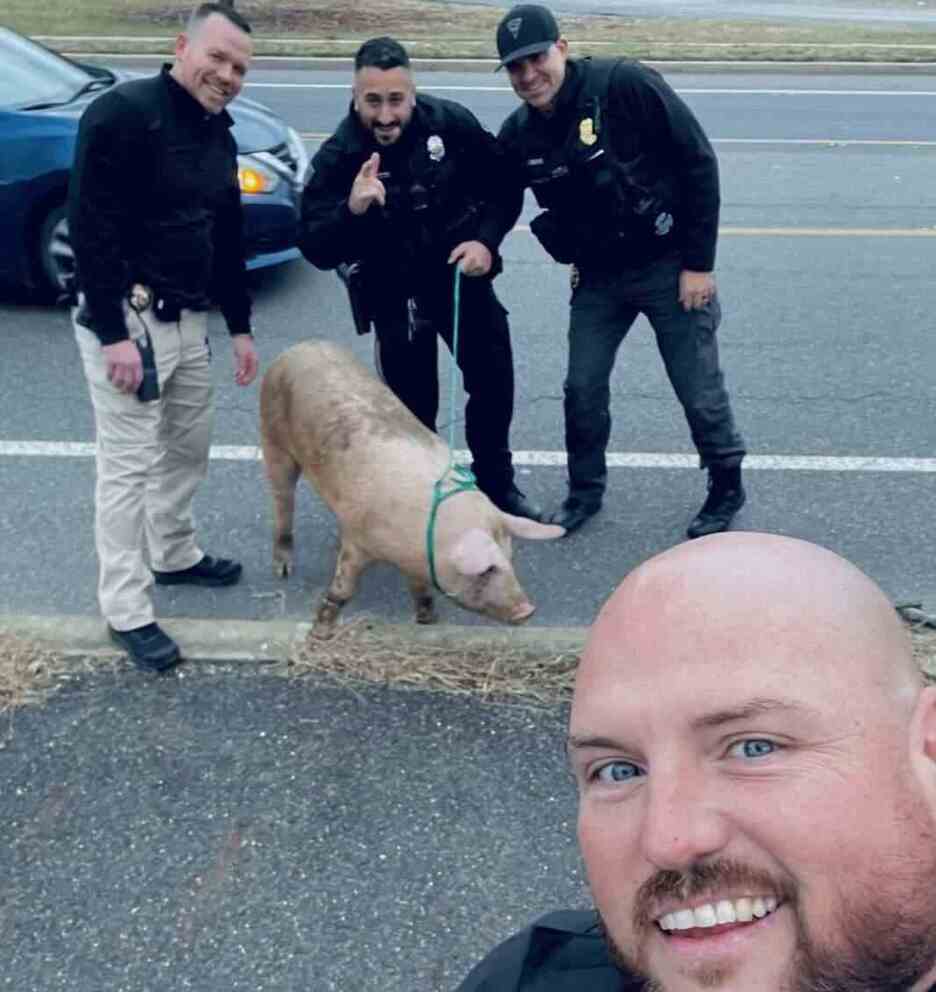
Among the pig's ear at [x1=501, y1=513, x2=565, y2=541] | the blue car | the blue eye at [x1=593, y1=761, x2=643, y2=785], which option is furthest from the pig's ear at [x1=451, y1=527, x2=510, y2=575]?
the blue car

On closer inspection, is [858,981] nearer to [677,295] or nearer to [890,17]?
[677,295]

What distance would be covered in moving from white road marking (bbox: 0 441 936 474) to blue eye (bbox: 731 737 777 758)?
14.5ft

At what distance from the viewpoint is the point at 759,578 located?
69.8 inches

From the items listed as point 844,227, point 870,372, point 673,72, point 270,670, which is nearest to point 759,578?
point 270,670

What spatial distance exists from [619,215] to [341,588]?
1707 millimetres

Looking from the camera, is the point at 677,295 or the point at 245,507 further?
the point at 245,507

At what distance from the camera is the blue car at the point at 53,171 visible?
792 centimetres

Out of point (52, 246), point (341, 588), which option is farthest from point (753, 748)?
point (52, 246)

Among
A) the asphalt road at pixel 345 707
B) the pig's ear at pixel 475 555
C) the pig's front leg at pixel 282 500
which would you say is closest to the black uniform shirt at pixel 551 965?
the asphalt road at pixel 345 707

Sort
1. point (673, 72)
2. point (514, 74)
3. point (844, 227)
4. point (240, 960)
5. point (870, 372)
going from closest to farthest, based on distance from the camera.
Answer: point (240, 960)
point (514, 74)
point (870, 372)
point (844, 227)
point (673, 72)

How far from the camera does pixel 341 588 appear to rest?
179 inches

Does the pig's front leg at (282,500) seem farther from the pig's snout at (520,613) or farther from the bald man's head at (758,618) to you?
the bald man's head at (758,618)

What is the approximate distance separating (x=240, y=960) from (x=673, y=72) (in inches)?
592

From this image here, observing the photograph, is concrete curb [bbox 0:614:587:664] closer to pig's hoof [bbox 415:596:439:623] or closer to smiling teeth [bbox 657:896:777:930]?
pig's hoof [bbox 415:596:439:623]
